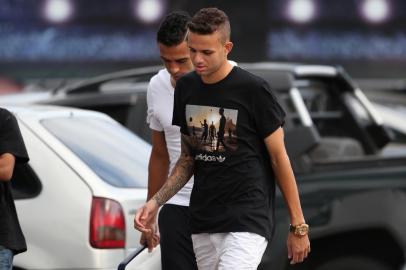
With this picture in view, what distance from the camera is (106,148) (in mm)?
6812

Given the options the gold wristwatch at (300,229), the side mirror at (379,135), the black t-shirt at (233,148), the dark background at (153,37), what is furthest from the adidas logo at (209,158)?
the dark background at (153,37)

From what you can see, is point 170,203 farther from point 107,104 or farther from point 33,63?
point 33,63

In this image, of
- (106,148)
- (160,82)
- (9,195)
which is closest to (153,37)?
(106,148)

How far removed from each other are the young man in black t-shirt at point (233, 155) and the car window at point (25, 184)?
1563 millimetres

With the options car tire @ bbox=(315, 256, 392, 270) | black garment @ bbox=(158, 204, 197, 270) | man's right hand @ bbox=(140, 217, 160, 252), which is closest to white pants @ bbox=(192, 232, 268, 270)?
black garment @ bbox=(158, 204, 197, 270)

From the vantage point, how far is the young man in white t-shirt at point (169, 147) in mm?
5285

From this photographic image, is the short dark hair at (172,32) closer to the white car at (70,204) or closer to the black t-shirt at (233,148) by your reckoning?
the black t-shirt at (233,148)

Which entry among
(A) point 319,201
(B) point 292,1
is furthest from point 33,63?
(A) point 319,201

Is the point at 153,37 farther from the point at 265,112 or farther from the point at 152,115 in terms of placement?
the point at 265,112

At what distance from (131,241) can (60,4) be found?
41.6ft

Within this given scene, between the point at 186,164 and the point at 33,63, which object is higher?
the point at 186,164

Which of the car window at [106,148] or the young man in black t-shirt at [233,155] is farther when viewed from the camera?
the car window at [106,148]

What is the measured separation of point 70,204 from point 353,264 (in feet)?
5.99

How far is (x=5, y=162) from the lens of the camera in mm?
5152
